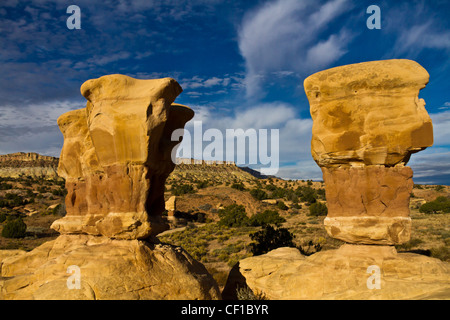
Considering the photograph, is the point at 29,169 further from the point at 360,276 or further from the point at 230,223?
the point at 360,276

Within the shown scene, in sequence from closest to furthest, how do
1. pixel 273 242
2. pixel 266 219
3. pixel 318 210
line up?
pixel 273 242
pixel 266 219
pixel 318 210

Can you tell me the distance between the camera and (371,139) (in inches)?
286

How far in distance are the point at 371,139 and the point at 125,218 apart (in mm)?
6165

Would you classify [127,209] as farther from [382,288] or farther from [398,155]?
[398,155]

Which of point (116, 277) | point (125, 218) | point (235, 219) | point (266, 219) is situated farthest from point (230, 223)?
point (116, 277)

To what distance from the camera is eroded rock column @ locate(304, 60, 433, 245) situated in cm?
704

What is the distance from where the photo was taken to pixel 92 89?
26.7ft

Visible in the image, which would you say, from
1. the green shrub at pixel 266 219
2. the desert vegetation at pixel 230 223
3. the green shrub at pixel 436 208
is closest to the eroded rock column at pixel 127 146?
the desert vegetation at pixel 230 223

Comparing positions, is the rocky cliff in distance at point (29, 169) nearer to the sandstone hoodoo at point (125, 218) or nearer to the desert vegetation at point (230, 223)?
the desert vegetation at point (230, 223)

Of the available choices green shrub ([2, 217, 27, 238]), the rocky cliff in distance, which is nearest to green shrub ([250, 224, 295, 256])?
green shrub ([2, 217, 27, 238])

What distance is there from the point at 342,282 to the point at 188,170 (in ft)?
263

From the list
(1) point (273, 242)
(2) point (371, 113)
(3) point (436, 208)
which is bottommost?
(1) point (273, 242)

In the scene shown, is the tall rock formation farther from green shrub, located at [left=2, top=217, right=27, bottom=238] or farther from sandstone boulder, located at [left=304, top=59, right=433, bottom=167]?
green shrub, located at [left=2, top=217, right=27, bottom=238]

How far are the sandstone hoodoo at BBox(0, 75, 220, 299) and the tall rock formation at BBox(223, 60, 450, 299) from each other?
3.30 meters
